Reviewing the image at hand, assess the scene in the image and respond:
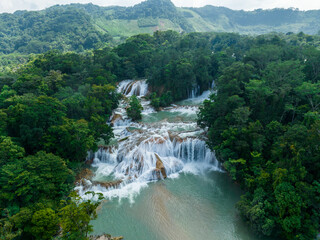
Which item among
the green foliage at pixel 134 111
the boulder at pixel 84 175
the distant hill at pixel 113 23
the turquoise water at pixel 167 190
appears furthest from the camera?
the distant hill at pixel 113 23

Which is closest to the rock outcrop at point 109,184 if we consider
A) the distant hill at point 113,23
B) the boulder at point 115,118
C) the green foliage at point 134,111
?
the boulder at point 115,118

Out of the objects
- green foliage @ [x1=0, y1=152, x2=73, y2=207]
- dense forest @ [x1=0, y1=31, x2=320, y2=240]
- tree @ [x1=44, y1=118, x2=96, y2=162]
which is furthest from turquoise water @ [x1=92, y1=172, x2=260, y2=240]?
tree @ [x1=44, y1=118, x2=96, y2=162]

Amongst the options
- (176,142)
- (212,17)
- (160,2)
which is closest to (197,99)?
(176,142)

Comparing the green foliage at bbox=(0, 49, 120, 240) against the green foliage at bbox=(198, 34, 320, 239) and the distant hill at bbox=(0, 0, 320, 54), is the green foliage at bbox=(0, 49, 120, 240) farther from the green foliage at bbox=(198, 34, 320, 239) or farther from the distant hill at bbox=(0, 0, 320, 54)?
the distant hill at bbox=(0, 0, 320, 54)

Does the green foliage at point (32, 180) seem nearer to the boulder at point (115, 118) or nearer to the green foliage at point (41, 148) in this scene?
the green foliage at point (41, 148)

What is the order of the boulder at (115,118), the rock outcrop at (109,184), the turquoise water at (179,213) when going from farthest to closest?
the boulder at (115,118) < the rock outcrop at (109,184) < the turquoise water at (179,213)

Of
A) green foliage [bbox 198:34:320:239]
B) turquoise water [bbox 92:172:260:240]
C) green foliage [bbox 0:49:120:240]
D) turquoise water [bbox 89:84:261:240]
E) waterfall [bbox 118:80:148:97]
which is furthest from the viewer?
waterfall [bbox 118:80:148:97]
